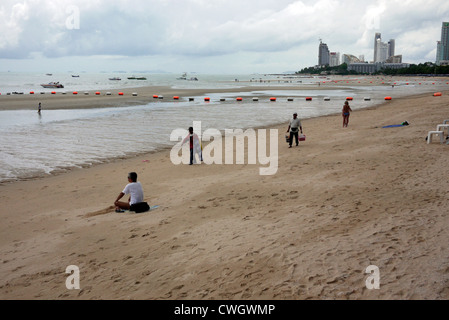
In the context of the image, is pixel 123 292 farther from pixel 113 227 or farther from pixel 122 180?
pixel 122 180

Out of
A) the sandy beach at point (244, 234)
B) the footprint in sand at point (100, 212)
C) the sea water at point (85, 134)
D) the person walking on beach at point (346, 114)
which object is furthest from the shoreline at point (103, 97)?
the footprint in sand at point (100, 212)

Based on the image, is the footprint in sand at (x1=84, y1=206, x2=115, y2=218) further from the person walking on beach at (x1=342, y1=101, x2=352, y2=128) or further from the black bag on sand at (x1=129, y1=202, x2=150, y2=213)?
the person walking on beach at (x1=342, y1=101, x2=352, y2=128)

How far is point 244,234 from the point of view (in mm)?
6938

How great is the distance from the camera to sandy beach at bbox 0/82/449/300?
523 cm

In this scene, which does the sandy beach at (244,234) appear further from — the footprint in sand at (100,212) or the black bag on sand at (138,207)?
the black bag on sand at (138,207)

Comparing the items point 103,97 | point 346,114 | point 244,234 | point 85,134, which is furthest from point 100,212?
point 103,97

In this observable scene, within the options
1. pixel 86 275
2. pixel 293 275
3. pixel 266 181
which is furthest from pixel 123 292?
pixel 266 181

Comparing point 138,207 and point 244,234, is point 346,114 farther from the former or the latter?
point 244,234

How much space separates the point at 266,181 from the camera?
1086cm

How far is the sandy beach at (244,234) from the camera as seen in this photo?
5.23 metres

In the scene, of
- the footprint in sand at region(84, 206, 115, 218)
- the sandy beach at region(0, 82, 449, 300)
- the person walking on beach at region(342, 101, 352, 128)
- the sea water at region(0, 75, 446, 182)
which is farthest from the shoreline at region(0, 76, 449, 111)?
the footprint in sand at region(84, 206, 115, 218)

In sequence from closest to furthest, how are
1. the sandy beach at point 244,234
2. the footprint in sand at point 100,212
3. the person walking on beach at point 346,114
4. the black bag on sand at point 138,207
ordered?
the sandy beach at point 244,234 → the black bag on sand at point 138,207 → the footprint in sand at point 100,212 → the person walking on beach at point 346,114

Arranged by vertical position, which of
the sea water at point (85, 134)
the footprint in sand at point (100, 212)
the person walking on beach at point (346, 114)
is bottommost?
the footprint in sand at point (100, 212)

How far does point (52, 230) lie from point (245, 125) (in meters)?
18.9
